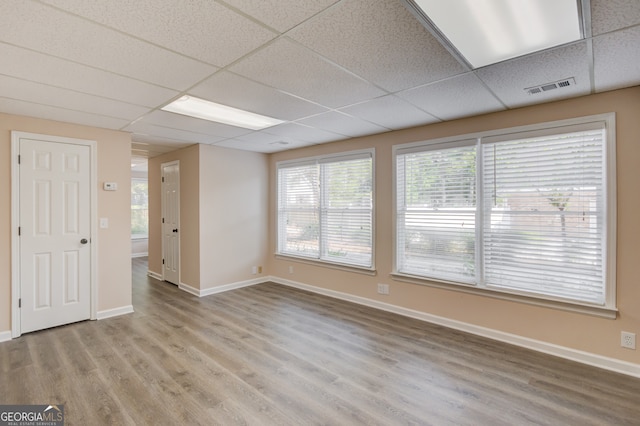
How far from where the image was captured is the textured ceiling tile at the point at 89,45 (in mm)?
1659

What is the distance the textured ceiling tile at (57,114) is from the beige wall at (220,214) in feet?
4.63

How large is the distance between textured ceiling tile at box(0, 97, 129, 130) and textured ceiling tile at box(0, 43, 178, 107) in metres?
0.83

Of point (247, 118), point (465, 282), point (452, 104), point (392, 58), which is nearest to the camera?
point (392, 58)

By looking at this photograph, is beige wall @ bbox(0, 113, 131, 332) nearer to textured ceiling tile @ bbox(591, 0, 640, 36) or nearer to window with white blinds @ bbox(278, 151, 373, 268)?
window with white blinds @ bbox(278, 151, 373, 268)

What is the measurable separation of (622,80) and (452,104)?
1.28m

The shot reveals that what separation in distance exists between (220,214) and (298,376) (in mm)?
3355

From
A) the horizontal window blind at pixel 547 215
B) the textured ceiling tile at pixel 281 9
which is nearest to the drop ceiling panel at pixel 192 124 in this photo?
the textured ceiling tile at pixel 281 9

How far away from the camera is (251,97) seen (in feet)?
9.43

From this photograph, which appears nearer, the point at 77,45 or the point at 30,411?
the point at 77,45

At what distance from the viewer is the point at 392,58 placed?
2154 millimetres

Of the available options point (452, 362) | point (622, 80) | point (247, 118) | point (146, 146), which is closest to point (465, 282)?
point (452, 362)

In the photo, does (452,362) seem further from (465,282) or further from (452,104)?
(452,104)

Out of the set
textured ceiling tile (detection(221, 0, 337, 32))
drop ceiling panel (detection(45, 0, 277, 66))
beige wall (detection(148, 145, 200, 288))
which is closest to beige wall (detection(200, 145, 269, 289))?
beige wall (detection(148, 145, 200, 288))

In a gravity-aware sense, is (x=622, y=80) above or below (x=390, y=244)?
above
